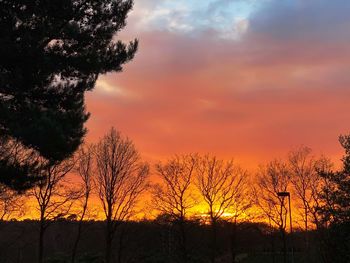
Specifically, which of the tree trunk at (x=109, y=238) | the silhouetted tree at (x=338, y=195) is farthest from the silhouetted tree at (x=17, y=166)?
the tree trunk at (x=109, y=238)

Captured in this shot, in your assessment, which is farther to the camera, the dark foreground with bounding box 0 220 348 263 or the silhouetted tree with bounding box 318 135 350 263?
the dark foreground with bounding box 0 220 348 263

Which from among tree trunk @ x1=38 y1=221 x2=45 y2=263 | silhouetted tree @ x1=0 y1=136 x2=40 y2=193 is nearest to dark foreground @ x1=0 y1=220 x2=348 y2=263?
tree trunk @ x1=38 y1=221 x2=45 y2=263

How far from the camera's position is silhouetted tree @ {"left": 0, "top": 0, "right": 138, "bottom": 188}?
13.2 m

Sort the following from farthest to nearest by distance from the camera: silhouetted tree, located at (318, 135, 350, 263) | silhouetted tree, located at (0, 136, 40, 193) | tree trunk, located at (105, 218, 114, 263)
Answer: tree trunk, located at (105, 218, 114, 263) → silhouetted tree, located at (318, 135, 350, 263) → silhouetted tree, located at (0, 136, 40, 193)

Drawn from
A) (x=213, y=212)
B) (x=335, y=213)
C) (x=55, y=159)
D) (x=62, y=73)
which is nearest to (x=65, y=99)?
(x=62, y=73)

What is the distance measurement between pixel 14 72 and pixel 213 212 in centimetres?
3486

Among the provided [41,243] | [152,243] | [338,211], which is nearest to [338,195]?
[338,211]

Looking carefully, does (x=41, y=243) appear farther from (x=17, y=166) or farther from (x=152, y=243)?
(x=152, y=243)

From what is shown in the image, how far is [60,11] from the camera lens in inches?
547

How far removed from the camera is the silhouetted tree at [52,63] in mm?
13203

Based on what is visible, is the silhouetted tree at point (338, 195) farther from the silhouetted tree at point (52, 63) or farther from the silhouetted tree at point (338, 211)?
the silhouetted tree at point (52, 63)

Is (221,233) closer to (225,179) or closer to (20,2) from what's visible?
(225,179)

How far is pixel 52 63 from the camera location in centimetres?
1371

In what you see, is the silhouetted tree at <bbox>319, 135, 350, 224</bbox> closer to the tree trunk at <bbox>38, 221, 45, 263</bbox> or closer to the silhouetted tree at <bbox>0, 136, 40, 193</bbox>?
the silhouetted tree at <bbox>0, 136, 40, 193</bbox>
